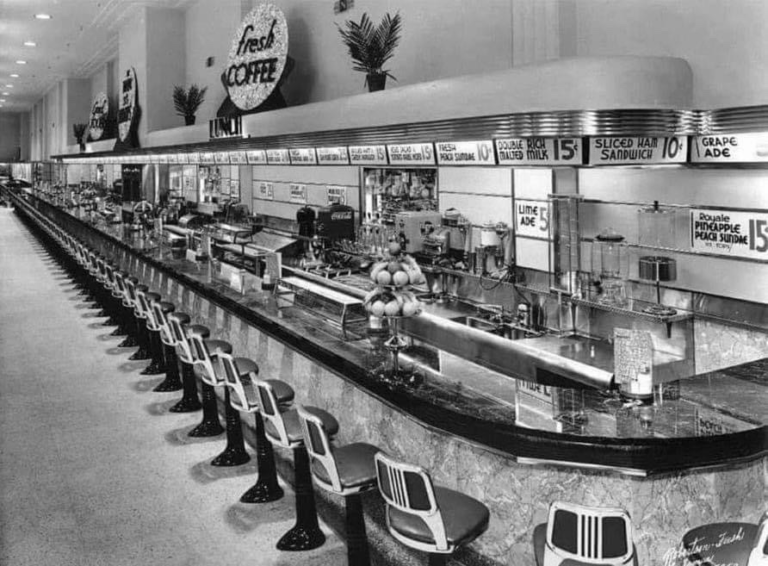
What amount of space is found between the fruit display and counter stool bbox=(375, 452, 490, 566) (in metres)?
1.30

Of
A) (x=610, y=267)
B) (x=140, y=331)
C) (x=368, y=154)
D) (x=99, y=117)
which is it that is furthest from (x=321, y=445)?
(x=99, y=117)

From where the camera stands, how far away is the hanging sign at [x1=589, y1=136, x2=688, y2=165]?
4.48 metres

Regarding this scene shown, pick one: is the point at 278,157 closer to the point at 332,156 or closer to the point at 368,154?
the point at 332,156

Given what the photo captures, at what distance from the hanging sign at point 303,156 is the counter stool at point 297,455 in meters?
4.20

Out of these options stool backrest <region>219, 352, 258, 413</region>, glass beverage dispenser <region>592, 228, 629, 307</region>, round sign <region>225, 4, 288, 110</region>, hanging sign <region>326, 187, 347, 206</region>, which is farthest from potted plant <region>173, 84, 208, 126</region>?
stool backrest <region>219, 352, 258, 413</region>

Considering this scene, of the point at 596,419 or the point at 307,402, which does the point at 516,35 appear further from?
the point at 596,419

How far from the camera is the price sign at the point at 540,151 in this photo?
4.80 m

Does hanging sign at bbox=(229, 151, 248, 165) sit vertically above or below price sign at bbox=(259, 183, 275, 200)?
above

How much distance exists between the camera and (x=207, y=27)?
1291cm

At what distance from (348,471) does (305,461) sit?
2.01ft

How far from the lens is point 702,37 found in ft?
14.7

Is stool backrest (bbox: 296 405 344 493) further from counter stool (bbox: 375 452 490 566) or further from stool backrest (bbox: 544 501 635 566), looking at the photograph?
stool backrest (bbox: 544 501 635 566)

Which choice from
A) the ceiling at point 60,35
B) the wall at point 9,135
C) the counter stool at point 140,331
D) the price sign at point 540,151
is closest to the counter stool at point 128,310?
the counter stool at point 140,331

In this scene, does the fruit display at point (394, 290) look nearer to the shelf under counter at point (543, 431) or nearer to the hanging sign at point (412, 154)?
the shelf under counter at point (543, 431)
